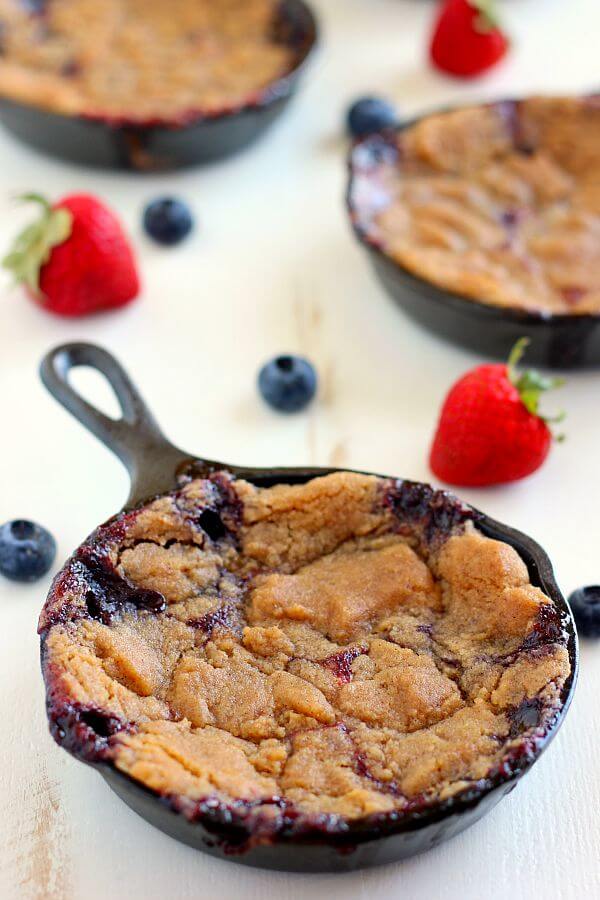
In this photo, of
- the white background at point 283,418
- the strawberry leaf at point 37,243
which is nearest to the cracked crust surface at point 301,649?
the white background at point 283,418

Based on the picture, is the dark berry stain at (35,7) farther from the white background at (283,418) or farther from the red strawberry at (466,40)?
the red strawberry at (466,40)

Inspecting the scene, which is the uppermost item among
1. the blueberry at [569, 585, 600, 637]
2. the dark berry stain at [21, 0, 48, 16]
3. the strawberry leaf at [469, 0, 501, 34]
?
the dark berry stain at [21, 0, 48, 16]

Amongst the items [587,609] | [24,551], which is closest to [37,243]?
[24,551]

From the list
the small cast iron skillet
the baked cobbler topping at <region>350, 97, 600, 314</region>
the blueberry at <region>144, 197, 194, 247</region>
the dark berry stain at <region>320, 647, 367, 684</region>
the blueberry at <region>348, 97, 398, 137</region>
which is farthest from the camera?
the blueberry at <region>348, 97, 398, 137</region>

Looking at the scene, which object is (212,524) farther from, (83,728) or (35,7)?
(35,7)

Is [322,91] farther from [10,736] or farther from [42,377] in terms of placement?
[10,736]

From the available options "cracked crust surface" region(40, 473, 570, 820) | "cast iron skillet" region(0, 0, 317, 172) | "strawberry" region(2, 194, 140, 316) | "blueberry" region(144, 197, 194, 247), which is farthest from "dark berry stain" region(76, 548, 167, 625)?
"cast iron skillet" region(0, 0, 317, 172)

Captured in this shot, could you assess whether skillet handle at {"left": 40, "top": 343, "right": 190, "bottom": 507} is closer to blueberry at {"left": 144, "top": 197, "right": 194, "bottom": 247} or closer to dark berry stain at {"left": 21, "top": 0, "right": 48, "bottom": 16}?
blueberry at {"left": 144, "top": 197, "right": 194, "bottom": 247}

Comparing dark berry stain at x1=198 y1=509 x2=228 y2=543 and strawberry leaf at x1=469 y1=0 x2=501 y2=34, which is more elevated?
strawberry leaf at x1=469 y1=0 x2=501 y2=34
